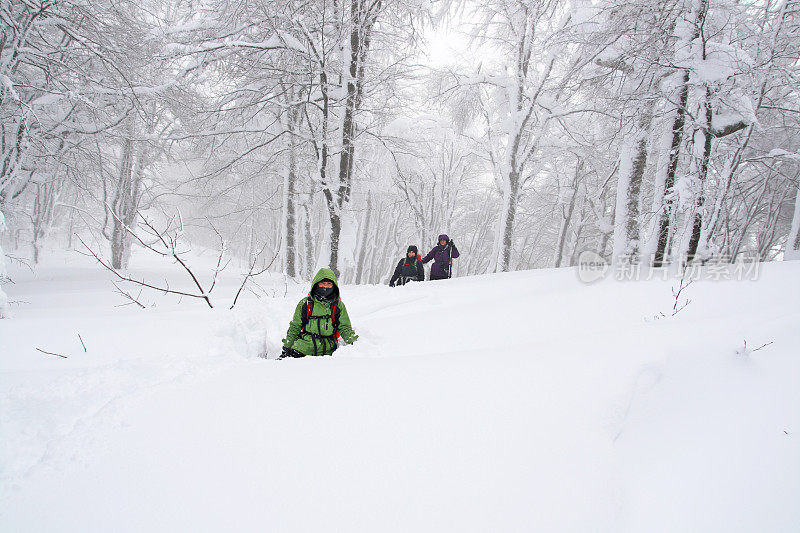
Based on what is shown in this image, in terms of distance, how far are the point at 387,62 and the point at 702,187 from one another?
627 cm

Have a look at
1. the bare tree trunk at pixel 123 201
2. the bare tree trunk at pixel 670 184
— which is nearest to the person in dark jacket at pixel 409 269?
the bare tree trunk at pixel 670 184

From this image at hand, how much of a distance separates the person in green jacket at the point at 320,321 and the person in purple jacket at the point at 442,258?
3876 millimetres

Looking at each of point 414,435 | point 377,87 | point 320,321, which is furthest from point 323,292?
point 377,87

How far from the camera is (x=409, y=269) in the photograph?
22.4 ft

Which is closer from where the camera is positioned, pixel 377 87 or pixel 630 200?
Result: pixel 630 200

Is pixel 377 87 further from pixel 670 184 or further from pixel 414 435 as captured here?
pixel 414 435

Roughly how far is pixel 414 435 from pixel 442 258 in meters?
5.61

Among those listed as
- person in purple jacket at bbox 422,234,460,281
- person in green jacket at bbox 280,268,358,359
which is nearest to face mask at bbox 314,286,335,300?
person in green jacket at bbox 280,268,358,359

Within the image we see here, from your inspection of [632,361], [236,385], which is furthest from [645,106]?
[236,385]

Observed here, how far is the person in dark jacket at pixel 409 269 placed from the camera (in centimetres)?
678

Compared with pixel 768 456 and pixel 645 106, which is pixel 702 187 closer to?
pixel 645 106

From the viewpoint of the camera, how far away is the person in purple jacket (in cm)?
697

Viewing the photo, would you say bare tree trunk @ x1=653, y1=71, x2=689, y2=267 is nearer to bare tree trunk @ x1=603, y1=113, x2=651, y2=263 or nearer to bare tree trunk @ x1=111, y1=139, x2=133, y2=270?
bare tree trunk @ x1=603, y1=113, x2=651, y2=263

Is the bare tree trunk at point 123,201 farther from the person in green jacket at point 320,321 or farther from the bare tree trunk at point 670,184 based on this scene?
the bare tree trunk at point 670,184
